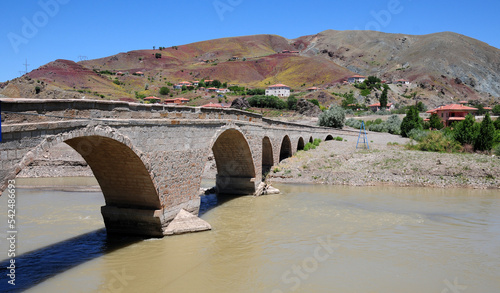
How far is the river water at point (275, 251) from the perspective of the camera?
7859 mm

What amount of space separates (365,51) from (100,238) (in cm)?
13650

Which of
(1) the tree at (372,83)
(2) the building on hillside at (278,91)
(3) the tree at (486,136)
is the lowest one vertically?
(3) the tree at (486,136)

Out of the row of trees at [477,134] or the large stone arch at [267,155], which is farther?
the row of trees at [477,134]

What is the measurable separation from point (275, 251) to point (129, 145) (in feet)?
15.3

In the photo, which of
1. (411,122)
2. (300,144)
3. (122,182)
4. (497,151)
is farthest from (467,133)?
(122,182)

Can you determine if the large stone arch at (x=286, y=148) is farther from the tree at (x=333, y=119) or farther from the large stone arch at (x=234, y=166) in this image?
the tree at (x=333, y=119)

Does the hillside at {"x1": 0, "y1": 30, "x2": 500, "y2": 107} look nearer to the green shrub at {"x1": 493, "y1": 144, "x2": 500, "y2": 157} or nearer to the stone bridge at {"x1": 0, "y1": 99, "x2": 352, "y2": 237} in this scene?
the green shrub at {"x1": 493, "y1": 144, "x2": 500, "y2": 157}

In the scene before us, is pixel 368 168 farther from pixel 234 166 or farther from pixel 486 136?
pixel 486 136

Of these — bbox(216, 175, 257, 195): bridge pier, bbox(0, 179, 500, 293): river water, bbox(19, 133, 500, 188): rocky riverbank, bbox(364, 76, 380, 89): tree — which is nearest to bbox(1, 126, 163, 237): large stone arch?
bbox(0, 179, 500, 293): river water

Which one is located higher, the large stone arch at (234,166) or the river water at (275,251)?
the large stone arch at (234,166)

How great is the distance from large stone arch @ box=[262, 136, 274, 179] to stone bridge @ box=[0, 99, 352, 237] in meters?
5.80

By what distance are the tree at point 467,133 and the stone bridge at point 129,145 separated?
17563mm

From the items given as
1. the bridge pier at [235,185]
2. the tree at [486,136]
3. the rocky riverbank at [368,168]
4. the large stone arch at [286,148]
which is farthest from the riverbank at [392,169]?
the bridge pier at [235,185]

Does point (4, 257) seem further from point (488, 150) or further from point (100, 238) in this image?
point (488, 150)
